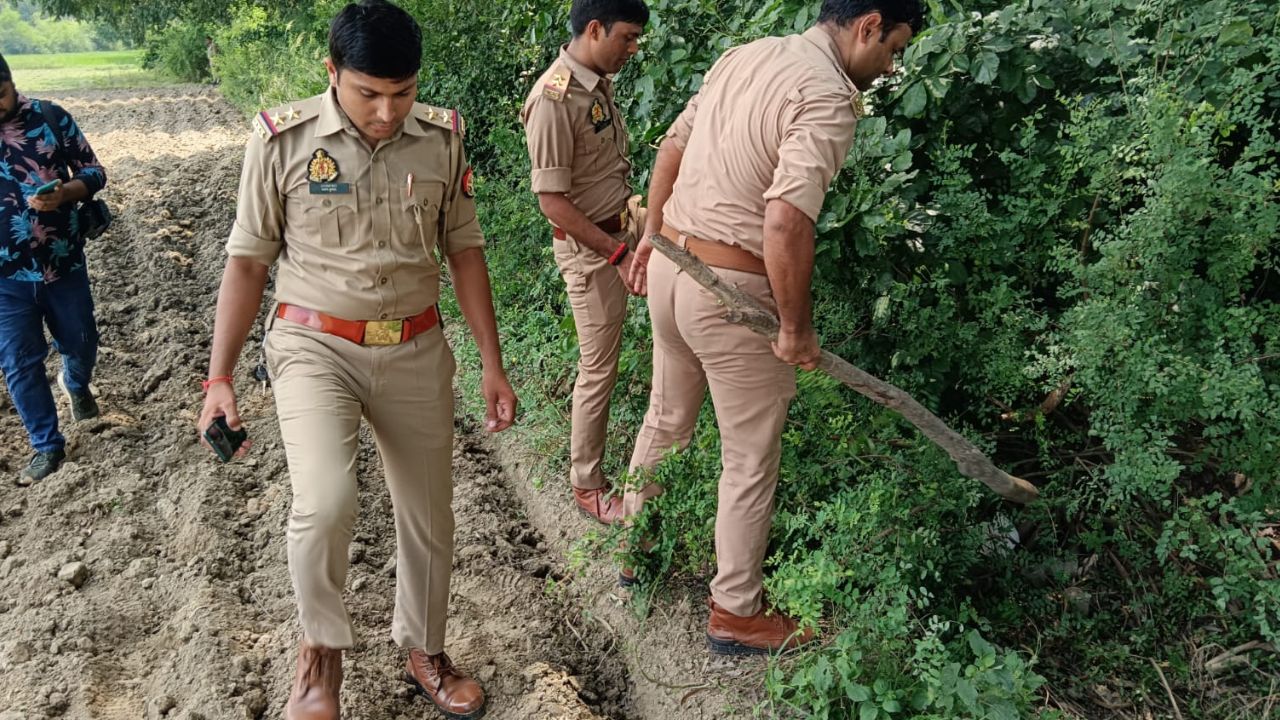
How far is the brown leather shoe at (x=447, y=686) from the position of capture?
323 cm

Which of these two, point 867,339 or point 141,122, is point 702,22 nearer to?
point 867,339

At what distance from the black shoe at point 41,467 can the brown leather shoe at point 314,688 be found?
3.04m

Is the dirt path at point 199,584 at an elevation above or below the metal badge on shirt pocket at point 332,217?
below

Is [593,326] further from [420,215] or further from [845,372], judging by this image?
[845,372]

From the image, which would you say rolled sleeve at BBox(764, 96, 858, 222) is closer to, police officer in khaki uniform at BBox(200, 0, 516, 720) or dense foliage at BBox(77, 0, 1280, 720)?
dense foliage at BBox(77, 0, 1280, 720)

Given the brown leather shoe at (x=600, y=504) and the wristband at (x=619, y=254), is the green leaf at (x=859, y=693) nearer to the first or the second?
the brown leather shoe at (x=600, y=504)

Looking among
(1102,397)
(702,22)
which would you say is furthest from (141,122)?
(1102,397)

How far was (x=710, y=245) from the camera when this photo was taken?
307cm

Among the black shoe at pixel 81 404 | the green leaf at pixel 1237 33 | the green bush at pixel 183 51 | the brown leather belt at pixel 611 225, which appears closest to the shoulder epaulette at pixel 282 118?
the brown leather belt at pixel 611 225

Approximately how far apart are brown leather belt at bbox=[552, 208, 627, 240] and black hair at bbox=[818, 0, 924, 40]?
158cm

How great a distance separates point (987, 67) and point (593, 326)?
1911mm

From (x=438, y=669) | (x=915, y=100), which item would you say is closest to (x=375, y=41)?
(x=915, y=100)

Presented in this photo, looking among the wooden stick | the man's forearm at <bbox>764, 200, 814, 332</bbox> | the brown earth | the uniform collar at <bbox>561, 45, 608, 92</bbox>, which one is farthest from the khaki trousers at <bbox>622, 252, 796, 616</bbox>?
the uniform collar at <bbox>561, 45, 608, 92</bbox>

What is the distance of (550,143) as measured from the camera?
3.89m
